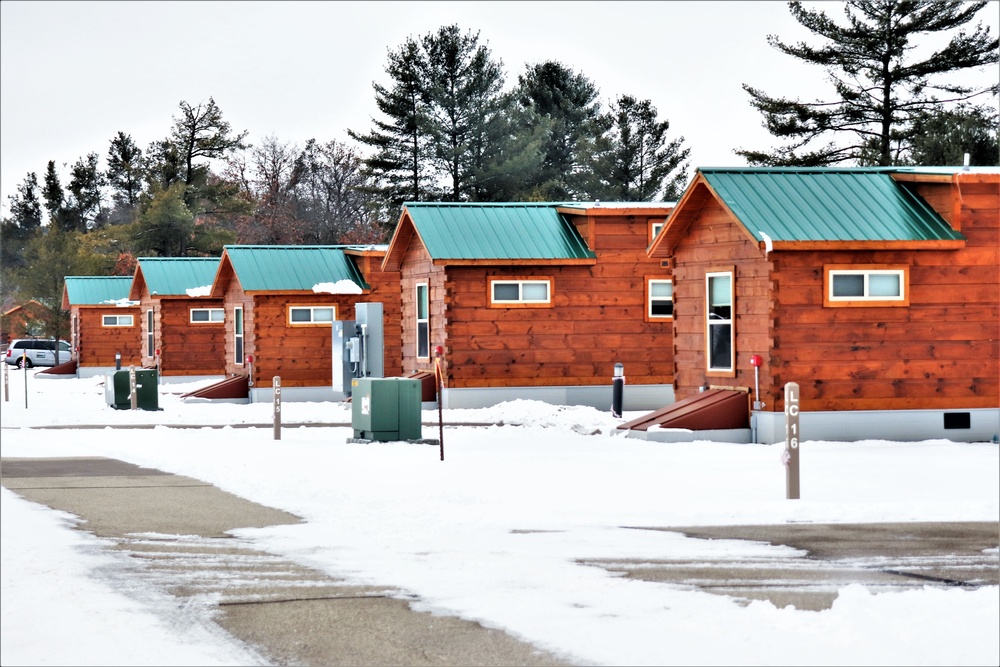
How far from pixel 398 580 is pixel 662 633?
2465 mm

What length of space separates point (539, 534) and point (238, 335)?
97.6ft

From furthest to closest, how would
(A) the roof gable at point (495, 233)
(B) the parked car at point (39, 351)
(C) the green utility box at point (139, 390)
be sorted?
(B) the parked car at point (39, 351), (C) the green utility box at point (139, 390), (A) the roof gable at point (495, 233)

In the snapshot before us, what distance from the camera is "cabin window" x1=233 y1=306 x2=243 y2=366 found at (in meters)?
41.1

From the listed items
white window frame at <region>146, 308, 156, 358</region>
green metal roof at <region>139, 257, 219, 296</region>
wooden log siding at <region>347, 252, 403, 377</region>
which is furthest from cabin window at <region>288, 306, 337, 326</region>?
white window frame at <region>146, 308, 156, 358</region>

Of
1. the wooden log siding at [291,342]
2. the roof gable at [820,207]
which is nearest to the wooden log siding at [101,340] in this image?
the wooden log siding at [291,342]

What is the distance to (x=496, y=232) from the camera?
31203 mm

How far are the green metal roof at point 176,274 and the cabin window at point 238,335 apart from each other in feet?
23.4

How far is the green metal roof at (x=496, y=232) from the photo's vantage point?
30.5 m

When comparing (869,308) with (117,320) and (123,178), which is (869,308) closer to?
(117,320)

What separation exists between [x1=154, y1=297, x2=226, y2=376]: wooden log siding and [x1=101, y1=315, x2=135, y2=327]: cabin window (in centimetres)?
1259

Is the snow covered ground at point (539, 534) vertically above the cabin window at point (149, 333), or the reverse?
the cabin window at point (149, 333)

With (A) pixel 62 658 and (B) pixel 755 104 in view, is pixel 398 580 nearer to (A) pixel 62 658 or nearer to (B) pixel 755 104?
(A) pixel 62 658

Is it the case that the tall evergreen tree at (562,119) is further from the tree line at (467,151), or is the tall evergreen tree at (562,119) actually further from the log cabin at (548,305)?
the log cabin at (548,305)

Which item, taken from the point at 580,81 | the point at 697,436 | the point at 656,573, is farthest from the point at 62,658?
the point at 580,81
